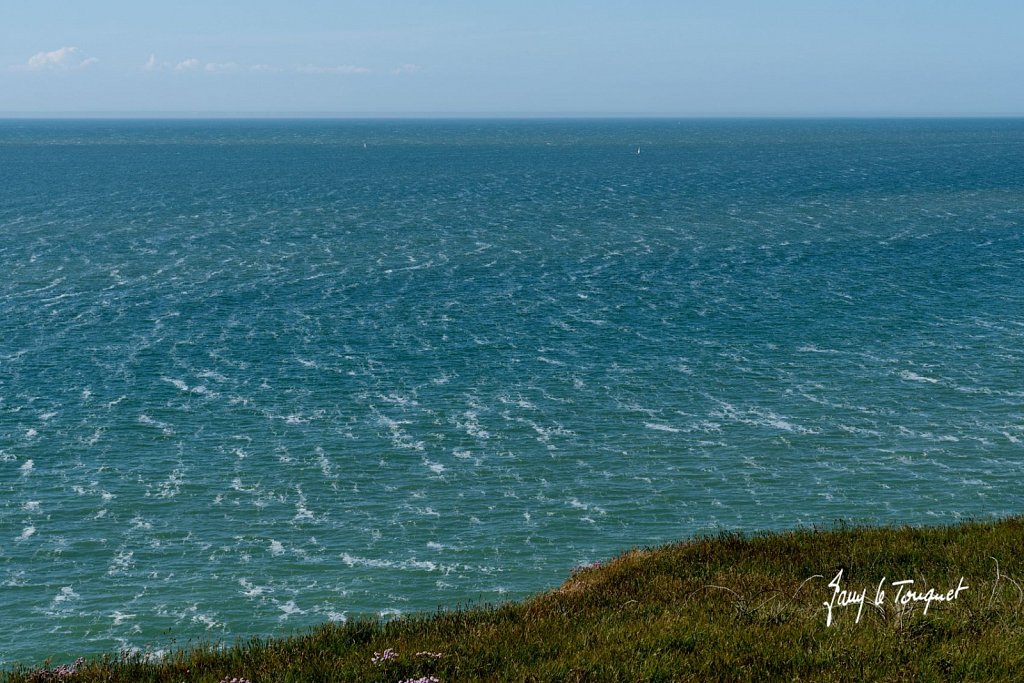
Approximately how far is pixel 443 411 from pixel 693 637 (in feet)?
124

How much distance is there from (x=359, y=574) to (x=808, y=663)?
24.1 meters

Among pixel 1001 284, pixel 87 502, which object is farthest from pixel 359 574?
pixel 1001 284

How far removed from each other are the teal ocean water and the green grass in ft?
38.8

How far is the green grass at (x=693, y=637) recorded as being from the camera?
786 inches

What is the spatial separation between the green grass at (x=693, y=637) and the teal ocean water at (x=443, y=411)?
38.8 feet

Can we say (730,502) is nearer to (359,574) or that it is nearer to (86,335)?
(359,574)

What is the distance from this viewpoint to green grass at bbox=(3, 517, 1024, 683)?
20.0m
